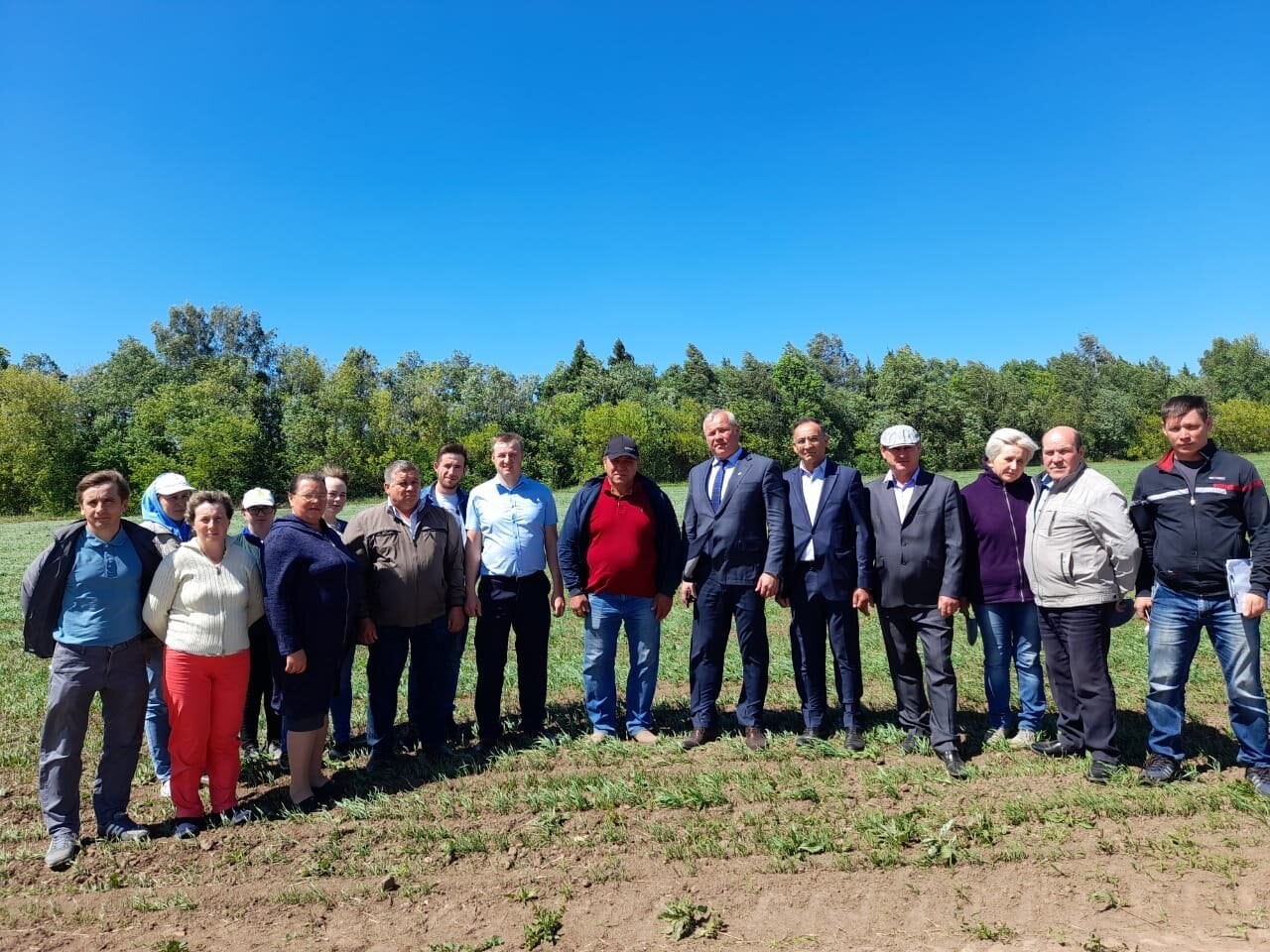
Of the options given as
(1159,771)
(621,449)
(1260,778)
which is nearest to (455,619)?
(621,449)

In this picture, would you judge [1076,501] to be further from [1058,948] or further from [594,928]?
[594,928]

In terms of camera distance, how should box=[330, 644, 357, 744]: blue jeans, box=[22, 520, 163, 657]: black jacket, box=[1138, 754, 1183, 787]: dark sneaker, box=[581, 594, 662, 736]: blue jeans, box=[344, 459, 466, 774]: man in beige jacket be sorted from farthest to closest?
box=[330, 644, 357, 744]: blue jeans, box=[581, 594, 662, 736]: blue jeans, box=[344, 459, 466, 774]: man in beige jacket, box=[1138, 754, 1183, 787]: dark sneaker, box=[22, 520, 163, 657]: black jacket

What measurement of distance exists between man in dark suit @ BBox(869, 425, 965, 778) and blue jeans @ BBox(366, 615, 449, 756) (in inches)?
137

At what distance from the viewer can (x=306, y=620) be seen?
5219 millimetres

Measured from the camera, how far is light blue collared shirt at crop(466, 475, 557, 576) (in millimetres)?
6199

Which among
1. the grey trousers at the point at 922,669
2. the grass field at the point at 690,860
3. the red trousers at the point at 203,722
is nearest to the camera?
the grass field at the point at 690,860

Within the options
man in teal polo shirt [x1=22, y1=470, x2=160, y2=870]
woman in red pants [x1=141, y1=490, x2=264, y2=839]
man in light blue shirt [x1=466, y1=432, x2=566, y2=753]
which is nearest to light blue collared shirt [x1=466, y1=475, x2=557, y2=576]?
man in light blue shirt [x1=466, y1=432, x2=566, y2=753]

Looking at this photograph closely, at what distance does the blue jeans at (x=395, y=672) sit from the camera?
5844 millimetres

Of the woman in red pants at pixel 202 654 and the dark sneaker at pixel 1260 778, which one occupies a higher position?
the woman in red pants at pixel 202 654

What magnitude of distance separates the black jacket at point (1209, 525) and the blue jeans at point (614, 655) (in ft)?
12.1

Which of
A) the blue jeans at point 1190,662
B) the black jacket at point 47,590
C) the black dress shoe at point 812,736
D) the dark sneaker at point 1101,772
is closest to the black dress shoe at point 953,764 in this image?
the dark sneaker at point 1101,772

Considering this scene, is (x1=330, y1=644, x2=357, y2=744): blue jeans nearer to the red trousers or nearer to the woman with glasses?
the woman with glasses

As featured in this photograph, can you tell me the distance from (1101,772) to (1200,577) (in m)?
1.46

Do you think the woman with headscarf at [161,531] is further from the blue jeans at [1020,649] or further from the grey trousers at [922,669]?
the blue jeans at [1020,649]
